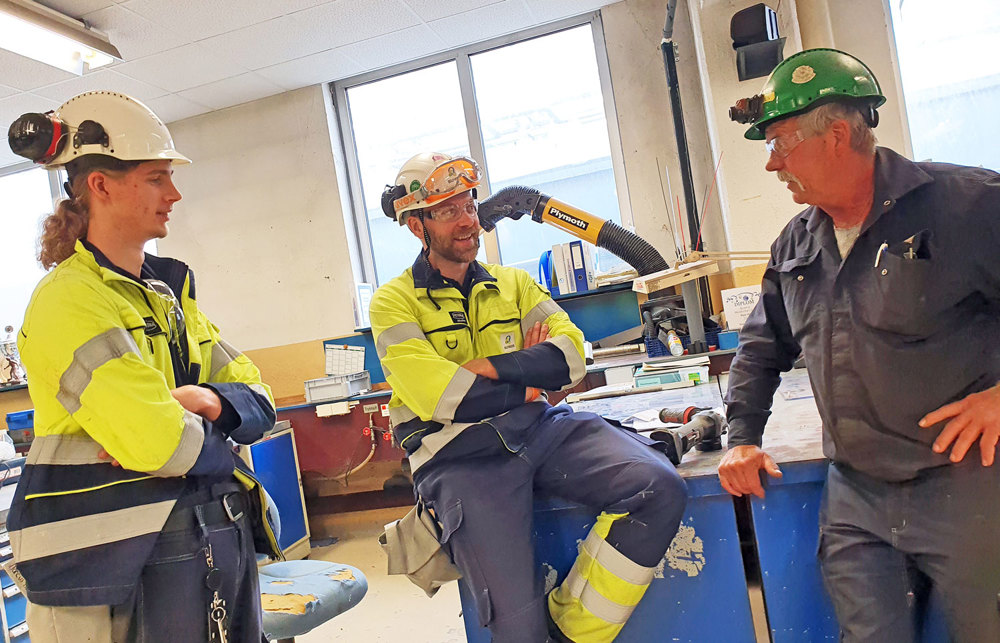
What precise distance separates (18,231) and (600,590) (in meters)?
6.29

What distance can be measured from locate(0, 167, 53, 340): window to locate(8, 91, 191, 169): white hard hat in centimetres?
499

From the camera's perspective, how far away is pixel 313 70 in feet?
14.8

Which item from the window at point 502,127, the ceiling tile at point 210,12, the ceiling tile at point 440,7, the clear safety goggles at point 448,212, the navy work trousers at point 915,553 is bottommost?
the navy work trousers at point 915,553

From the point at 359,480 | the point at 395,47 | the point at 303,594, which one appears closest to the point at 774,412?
the point at 303,594

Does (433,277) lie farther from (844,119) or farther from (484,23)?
(484,23)

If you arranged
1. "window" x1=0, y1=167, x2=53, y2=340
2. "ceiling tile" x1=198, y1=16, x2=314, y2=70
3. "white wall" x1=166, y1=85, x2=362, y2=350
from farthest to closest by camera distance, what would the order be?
"window" x1=0, y1=167, x2=53, y2=340 < "white wall" x1=166, y1=85, x2=362, y2=350 < "ceiling tile" x1=198, y1=16, x2=314, y2=70

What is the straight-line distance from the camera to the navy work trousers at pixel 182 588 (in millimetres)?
1339

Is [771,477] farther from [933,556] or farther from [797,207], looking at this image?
[797,207]

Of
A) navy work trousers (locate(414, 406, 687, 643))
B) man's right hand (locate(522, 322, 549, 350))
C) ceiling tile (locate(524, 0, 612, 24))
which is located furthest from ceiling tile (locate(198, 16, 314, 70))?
A: navy work trousers (locate(414, 406, 687, 643))

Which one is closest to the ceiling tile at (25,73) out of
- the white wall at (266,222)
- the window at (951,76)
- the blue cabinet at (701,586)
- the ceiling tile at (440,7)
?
the white wall at (266,222)

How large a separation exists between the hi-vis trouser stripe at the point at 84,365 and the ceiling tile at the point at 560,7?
137 inches

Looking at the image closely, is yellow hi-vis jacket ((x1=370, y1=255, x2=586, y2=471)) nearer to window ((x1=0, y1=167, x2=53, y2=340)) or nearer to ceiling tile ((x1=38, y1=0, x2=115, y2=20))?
ceiling tile ((x1=38, y1=0, x2=115, y2=20))

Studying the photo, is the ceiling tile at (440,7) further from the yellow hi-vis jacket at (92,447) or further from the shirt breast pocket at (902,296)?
→ the shirt breast pocket at (902,296)

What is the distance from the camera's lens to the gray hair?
142 centimetres
